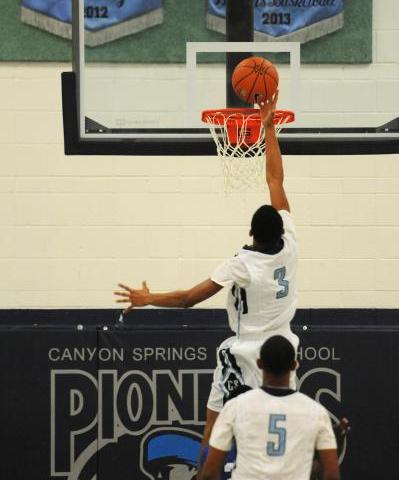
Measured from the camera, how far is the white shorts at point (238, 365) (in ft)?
20.0

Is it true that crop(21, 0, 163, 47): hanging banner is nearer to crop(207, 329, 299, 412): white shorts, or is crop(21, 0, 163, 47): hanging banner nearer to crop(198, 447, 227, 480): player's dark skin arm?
crop(207, 329, 299, 412): white shorts

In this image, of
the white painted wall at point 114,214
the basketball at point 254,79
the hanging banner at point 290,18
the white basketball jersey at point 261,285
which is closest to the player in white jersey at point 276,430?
the white basketball jersey at point 261,285

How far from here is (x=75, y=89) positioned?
25.5ft

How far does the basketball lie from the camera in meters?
7.09

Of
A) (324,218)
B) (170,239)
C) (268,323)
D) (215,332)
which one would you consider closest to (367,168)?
(324,218)

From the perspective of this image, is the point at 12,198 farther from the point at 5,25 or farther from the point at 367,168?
the point at 367,168

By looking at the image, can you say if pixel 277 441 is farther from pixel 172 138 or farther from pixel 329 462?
pixel 172 138

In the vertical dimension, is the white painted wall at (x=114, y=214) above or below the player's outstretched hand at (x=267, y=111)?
below

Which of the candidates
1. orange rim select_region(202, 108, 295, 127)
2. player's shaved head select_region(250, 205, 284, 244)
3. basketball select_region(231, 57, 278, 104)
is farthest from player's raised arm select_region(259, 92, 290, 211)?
orange rim select_region(202, 108, 295, 127)

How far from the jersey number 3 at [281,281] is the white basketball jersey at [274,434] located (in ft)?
4.13

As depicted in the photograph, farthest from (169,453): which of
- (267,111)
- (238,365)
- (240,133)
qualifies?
(267,111)

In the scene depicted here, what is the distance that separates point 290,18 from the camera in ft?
29.9

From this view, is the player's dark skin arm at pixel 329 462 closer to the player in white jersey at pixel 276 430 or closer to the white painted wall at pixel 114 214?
the player in white jersey at pixel 276 430

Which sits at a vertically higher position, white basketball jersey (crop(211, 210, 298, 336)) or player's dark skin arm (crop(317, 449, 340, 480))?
white basketball jersey (crop(211, 210, 298, 336))
